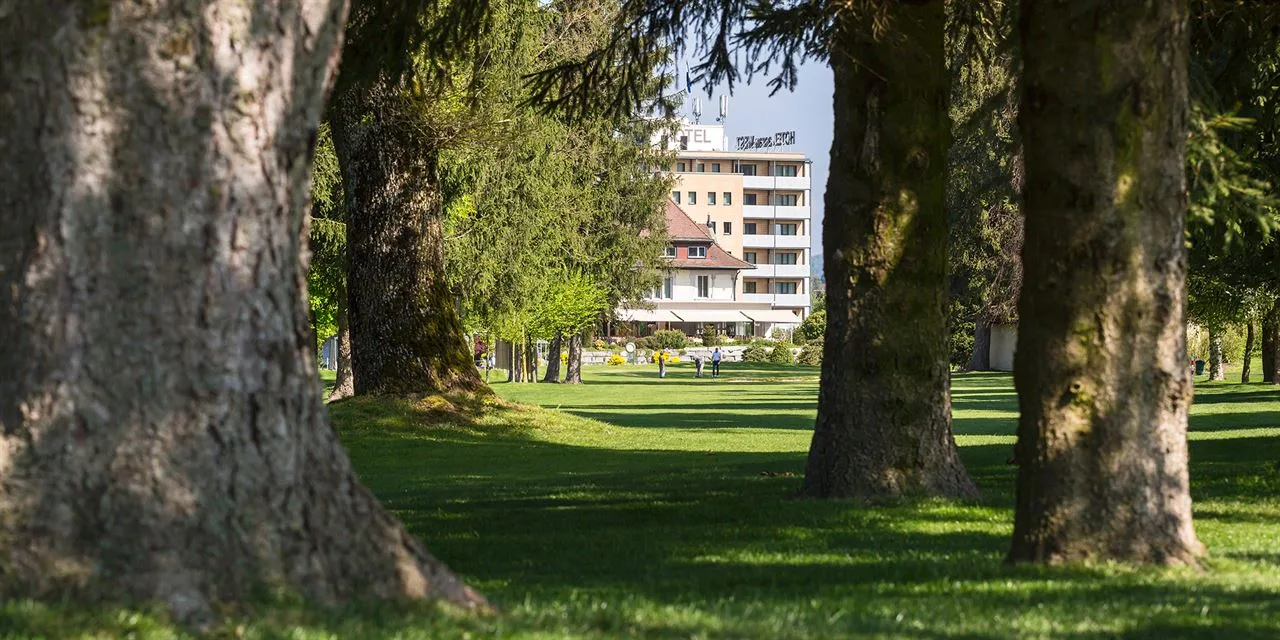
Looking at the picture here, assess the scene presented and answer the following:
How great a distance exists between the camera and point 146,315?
6.32 meters

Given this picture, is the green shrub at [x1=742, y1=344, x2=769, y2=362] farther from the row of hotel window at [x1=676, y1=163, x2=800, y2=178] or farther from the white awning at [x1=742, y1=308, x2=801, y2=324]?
the row of hotel window at [x1=676, y1=163, x2=800, y2=178]

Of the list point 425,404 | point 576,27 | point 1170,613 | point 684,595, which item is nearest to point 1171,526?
point 1170,613

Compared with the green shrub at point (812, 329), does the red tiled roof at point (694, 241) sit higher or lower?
higher

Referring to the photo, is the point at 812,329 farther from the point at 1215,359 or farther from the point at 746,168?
the point at 746,168

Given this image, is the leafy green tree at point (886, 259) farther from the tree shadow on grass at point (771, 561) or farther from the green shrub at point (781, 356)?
the green shrub at point (781, 356)

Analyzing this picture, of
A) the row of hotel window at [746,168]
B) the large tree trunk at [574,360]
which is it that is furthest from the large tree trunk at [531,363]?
the row of hotel window at [746,168]

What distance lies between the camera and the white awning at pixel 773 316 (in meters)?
151

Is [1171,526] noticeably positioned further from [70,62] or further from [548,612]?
[70,62]

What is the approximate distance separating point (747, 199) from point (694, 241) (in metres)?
34.4

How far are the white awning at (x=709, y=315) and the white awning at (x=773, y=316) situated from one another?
3166 mm

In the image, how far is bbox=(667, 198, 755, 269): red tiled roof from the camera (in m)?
136

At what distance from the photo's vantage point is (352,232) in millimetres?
27250

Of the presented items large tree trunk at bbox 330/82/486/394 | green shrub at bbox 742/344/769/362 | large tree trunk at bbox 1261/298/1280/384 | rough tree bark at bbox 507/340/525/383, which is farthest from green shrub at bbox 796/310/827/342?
large tree trunk at bbox 330/82/486/394

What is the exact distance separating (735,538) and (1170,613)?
15.2 ft
